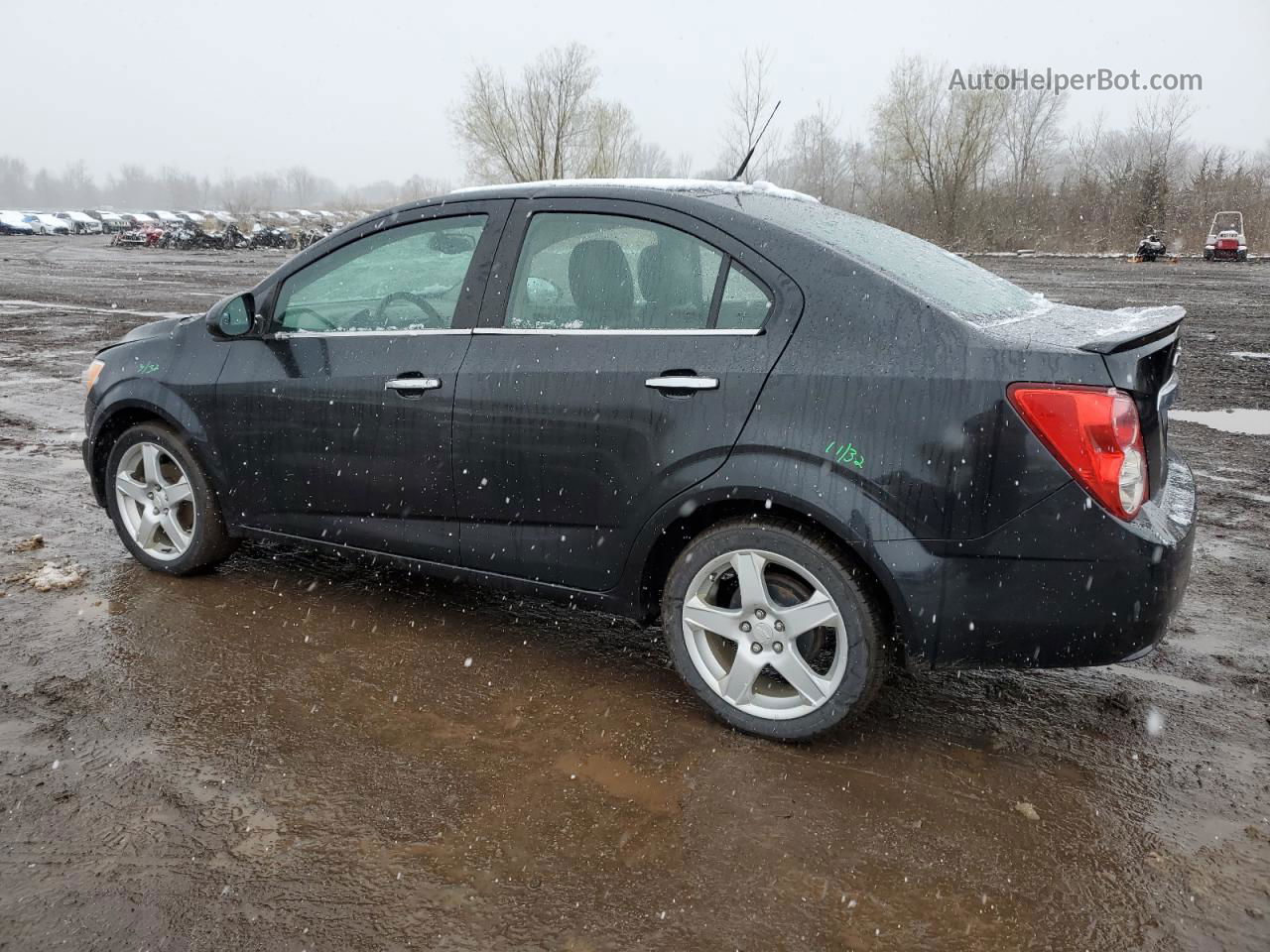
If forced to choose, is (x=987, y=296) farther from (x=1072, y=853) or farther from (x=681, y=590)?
(x=1072, y=853)

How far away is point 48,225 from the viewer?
2793 inches

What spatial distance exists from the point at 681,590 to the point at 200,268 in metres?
30.3

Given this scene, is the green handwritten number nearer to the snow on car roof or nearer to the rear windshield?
the rear windshield

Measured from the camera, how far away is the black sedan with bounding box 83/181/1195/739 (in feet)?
9.30

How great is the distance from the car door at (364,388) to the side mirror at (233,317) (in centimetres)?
6

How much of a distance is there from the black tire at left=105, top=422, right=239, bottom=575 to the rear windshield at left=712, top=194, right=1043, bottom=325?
260cm

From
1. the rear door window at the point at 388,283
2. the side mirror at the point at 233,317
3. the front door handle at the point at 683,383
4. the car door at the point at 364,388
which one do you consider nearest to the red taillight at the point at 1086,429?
the front door handle at the point at 683,383

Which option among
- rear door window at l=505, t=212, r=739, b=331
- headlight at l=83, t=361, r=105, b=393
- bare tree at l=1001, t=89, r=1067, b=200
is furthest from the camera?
bare tree at l=1001, t=89, r=1067, b=200

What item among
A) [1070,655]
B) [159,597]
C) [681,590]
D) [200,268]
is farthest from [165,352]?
[200,268]

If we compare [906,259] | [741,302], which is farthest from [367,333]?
[906,259]

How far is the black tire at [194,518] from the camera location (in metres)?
4.45

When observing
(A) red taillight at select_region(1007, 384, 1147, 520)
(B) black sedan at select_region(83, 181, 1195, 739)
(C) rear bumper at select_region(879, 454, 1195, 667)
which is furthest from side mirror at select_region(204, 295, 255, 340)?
(A) red taillight at select_region(1007, 384, 1147, 520)

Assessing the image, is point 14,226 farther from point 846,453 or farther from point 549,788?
point 846,453

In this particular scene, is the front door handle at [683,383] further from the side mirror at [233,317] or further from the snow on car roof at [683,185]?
the side mirror at [233,317]
